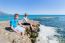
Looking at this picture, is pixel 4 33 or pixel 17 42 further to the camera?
pixel 4 33

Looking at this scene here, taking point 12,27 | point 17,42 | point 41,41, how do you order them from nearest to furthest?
point 17,42 → point 12,27 → point 41,41

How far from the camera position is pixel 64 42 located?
1421cm

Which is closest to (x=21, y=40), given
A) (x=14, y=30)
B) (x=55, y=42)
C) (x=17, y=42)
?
(x=17, y=42)

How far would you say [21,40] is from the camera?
1025 centimetres

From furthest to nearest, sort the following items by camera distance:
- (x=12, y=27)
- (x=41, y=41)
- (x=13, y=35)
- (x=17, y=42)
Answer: (x=41, y=41) → (x=12, y=27) → (x=13, y=35) → (x=17, y=42)

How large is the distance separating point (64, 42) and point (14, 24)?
5423mm

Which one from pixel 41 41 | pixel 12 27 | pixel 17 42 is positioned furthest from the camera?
pixel 41 41

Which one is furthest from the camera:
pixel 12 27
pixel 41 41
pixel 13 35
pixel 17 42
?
pixel 41 41

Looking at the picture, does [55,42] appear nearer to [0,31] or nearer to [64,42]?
[64,42]

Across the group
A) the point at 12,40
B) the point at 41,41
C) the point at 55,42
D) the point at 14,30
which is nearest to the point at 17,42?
the point at 12,40

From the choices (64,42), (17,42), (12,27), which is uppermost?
(12,27)

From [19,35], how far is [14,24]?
100cm

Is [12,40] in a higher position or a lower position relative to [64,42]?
higher

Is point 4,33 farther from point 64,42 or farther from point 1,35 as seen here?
point 64,42
